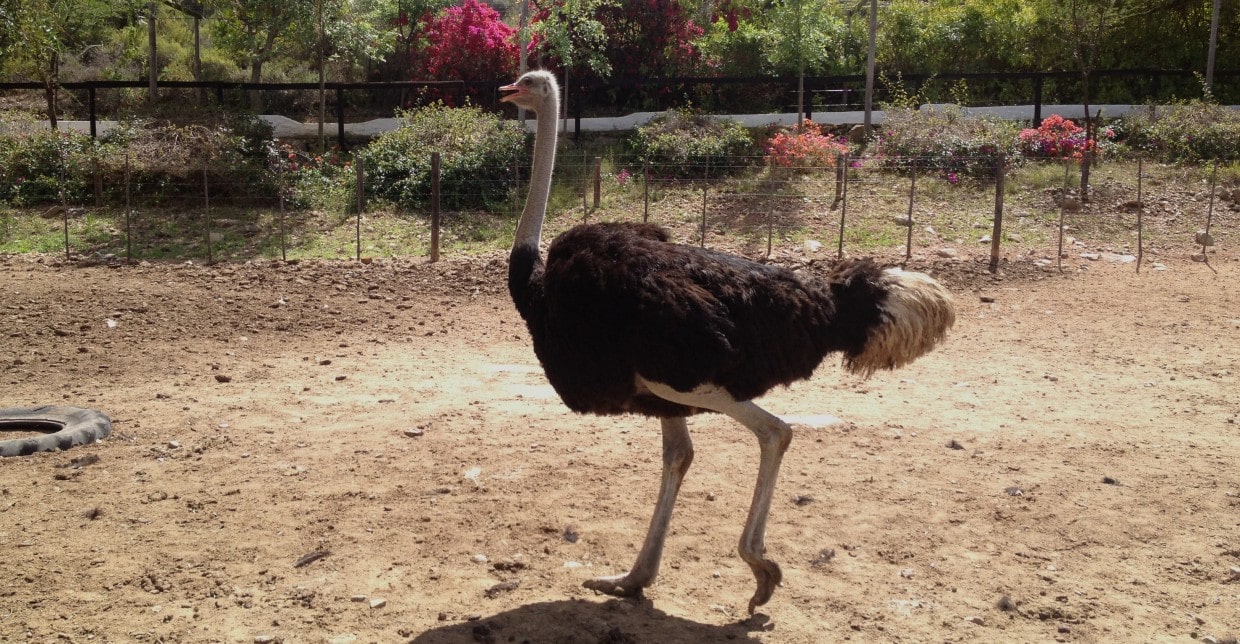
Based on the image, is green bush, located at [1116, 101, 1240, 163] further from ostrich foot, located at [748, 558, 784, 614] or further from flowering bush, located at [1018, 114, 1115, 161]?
ostrich foot, located at [748, 558, 784, 614]

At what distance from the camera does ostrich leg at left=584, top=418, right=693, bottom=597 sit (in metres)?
4.58

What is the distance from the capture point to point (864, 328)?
4594 millimetres

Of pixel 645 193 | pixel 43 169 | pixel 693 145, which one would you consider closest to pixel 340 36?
Result: pixel 43 169

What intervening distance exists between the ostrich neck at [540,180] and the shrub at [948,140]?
11.5 meters

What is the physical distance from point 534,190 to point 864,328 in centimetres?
160

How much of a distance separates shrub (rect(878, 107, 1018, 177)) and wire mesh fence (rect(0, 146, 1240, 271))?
3.9 inches

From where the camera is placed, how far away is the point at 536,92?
543 cm

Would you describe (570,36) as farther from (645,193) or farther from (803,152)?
(645,193)

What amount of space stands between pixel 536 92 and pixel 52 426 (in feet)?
12.1

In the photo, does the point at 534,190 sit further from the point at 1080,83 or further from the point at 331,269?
the point at 1080,83

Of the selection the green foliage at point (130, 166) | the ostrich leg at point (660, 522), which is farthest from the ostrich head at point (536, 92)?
the green foliage at point (130, 166)

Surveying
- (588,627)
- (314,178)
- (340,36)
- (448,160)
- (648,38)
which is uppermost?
(648,38)

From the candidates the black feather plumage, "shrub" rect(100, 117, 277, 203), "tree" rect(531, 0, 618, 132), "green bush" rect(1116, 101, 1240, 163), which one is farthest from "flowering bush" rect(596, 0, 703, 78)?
the black feather plumage

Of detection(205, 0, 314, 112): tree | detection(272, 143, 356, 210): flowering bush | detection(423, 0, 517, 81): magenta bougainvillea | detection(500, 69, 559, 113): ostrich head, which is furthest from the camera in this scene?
detection(423, 0, 517, 81): magenta bougainvillea
